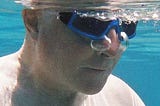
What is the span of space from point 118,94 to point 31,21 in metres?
1.45

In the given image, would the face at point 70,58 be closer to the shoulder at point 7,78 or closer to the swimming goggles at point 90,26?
the swimming goggles at point 90,26

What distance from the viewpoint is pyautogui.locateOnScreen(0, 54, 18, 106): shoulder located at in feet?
13.1

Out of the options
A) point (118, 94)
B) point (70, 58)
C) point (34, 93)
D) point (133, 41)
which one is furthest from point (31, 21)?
point (133, 41)

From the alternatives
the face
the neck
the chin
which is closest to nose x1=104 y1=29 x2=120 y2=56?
the face

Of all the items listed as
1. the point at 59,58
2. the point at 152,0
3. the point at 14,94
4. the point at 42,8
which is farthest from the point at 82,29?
the point at 152,0

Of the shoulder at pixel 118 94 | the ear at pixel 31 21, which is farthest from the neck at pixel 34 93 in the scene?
the shoulder at pixel 118 94

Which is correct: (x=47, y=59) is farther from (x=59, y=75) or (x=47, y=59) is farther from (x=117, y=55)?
(x=117, y=55)

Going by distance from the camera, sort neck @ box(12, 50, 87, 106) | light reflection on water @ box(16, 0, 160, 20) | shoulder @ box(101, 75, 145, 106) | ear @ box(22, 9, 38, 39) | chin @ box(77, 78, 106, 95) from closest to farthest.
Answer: chin @ box(77, 78, 106, 95) < neck @ box(12, 50, 87, 106) < ear @ box(22, 9, 38, 39) < light reflection on water @ box(16, 0, 160, 20) < shoulder @ box(101, 75, 145, 106)

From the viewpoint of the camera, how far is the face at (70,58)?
3895 mm

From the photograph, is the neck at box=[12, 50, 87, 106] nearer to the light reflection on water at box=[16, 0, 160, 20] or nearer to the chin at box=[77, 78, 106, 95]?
the chin at box=[77, 78, 106, 95]

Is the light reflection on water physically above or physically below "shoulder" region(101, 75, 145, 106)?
A: above

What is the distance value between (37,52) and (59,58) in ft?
0.90

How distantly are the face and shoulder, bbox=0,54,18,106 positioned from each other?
309 millimetres

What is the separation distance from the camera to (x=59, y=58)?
407 cm
